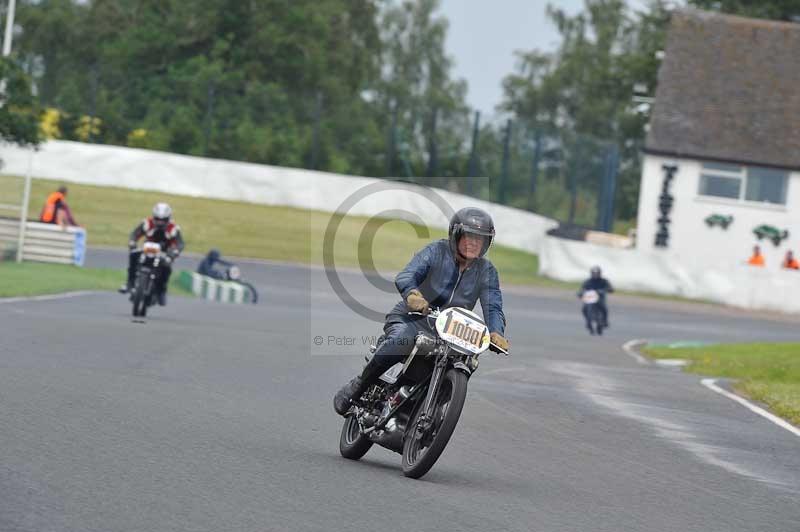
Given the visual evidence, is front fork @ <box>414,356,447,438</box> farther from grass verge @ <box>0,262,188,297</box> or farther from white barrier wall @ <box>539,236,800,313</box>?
white barrier wall @ <box>539,236,800,313</box>

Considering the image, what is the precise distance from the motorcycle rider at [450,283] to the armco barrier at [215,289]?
71.8 feet

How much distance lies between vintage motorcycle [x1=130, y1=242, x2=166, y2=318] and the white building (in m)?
30.8

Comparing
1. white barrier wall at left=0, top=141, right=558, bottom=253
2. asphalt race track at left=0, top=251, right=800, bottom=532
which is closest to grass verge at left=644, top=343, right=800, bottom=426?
asphalt race track at left=0, top=251, right=800, bottom=532

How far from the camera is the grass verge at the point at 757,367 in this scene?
691 inches

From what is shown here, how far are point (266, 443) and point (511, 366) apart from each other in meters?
10.7

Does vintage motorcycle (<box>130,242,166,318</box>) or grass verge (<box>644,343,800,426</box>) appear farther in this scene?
vintage motorcycle (<box>130,242,166,318</box>)

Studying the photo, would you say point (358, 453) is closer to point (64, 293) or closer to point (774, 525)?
point (774, 525)

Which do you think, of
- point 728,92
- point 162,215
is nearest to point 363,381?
point 162,215

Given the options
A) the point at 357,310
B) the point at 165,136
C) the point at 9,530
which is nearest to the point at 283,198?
the point at 165,136

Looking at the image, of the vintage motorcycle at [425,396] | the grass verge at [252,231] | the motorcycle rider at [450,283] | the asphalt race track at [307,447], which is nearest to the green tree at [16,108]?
the asphalt race track at [307,447]

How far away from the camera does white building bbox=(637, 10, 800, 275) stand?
50188mm

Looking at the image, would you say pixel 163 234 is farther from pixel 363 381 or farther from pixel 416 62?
pixel 416 62

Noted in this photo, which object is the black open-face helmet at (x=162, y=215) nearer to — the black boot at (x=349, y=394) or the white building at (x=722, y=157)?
the black boot at (x=349, y=394)

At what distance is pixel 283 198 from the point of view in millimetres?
50969
